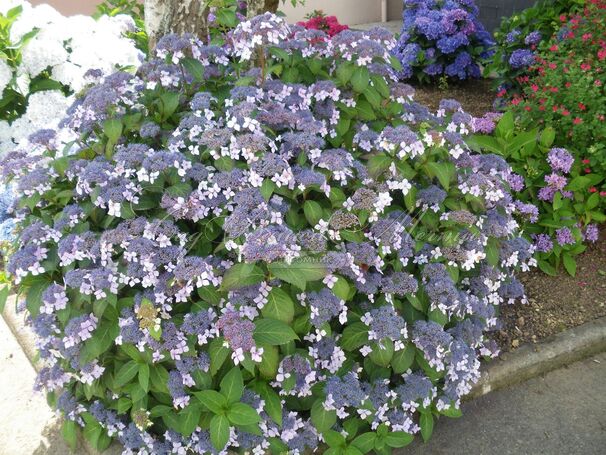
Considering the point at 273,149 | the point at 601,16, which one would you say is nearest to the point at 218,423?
the point at 273,149

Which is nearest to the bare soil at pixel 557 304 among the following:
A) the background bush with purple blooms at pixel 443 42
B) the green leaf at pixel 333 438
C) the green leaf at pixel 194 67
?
the green leaf at pixel 333 438

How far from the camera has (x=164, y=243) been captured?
2.13m

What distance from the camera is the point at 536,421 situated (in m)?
2.70

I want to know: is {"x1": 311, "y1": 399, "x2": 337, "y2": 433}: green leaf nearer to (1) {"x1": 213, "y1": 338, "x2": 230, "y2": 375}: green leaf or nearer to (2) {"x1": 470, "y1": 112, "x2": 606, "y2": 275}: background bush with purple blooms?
(1) {"x1": 213, "y1": 338, "x2": 230, "y2": 375}: green leaf

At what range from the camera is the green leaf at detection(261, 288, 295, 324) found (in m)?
2.05

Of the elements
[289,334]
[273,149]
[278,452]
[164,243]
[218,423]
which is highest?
[273,149]

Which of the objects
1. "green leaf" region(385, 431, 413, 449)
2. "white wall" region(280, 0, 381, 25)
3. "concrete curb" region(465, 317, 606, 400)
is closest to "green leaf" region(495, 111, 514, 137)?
"concrete curb" region(465, 317, 606, 400)

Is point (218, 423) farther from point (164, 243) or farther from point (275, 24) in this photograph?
point (275, 24)

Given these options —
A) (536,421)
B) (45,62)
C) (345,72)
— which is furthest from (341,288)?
(45,62)

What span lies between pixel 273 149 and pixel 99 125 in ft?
2.68

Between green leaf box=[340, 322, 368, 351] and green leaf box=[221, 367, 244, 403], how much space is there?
443mm

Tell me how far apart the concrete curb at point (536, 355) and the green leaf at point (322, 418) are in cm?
87

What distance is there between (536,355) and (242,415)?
1.62m

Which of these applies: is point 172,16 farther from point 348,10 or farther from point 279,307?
point 348,10
